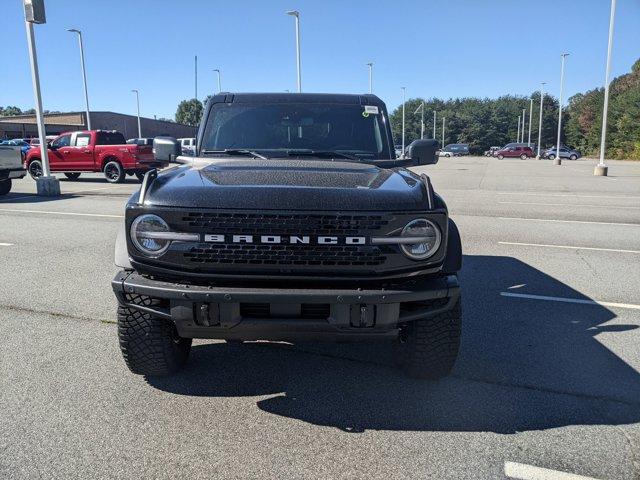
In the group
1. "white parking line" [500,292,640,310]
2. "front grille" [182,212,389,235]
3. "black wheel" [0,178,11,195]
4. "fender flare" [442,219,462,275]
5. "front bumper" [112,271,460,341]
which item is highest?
"front grille" [182,212,389,235]

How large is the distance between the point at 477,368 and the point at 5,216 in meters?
11.1

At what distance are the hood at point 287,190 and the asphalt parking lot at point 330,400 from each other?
122 centimetres

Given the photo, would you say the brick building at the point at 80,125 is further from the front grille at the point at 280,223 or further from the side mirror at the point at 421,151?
the front grille at the point at 280,223

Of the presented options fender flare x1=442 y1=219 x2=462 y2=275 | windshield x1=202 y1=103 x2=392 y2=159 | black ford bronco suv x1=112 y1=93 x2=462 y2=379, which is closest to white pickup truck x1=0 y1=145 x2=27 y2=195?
windshield x1=202 y1=103 x2=392 y2=159

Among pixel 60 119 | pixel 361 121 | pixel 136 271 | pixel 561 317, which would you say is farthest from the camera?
pixel 60 119

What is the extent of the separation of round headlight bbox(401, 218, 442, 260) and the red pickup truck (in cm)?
1769

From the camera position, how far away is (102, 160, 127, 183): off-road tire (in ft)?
64.4

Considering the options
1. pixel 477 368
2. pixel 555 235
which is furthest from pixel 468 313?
pixel 555 235

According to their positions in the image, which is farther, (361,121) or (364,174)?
(361,121)

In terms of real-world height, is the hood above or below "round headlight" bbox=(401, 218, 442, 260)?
above

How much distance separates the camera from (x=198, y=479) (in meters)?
2.56

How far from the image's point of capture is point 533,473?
261 centimetres

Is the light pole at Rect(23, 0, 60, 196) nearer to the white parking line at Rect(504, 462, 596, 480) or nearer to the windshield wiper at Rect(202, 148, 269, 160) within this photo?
the windshield wiper at Rect(202, 148, 269, 160)

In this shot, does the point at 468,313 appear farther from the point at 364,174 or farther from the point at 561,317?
the point at 364,174
